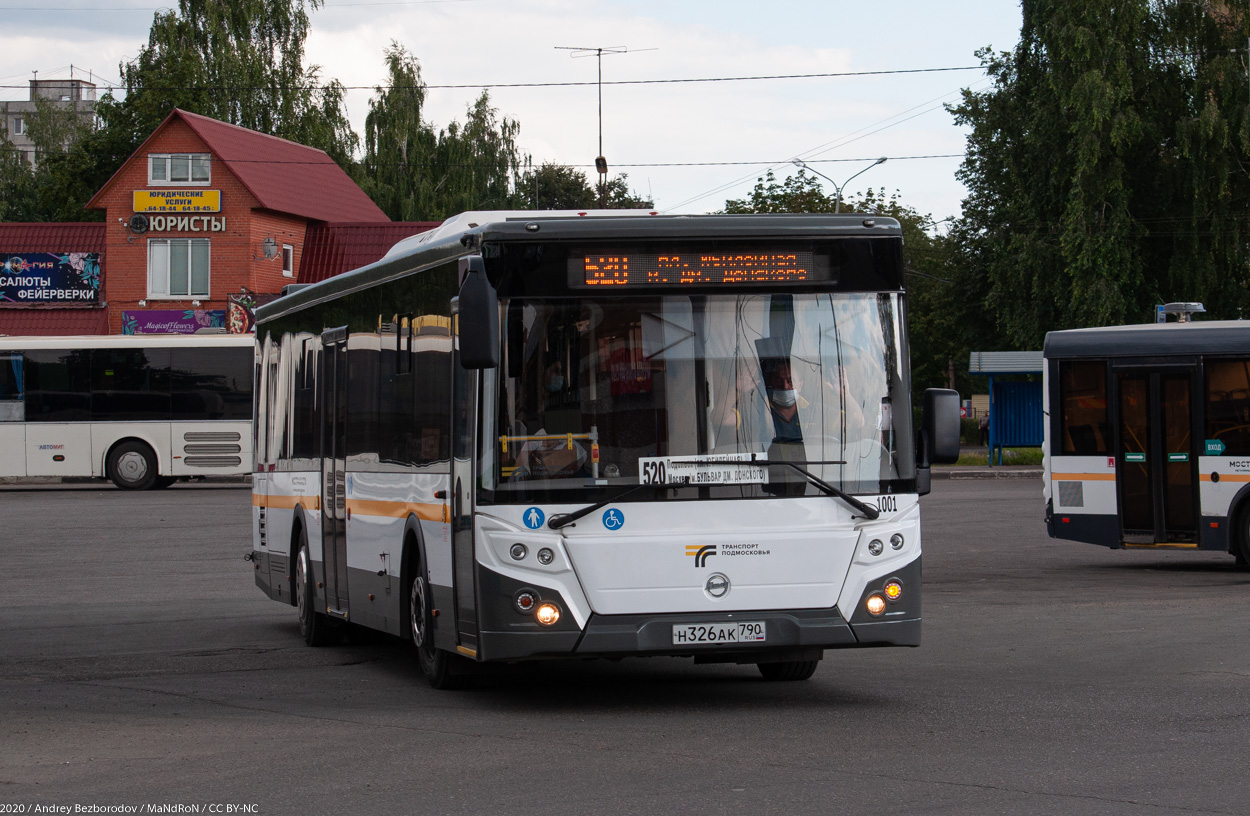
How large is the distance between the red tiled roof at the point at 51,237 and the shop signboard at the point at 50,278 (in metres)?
0.92

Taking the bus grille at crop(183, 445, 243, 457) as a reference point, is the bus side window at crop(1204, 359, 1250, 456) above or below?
above

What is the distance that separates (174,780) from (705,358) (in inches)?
143

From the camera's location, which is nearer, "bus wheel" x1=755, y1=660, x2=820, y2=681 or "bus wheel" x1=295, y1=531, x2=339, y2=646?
"bus wheel" x1=755, y1=660, x2=820, y2=681

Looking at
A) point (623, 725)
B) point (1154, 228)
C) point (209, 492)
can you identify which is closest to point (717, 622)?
point (623, 725)

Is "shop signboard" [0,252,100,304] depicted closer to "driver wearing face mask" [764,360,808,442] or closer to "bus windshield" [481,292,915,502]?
"bus windshield" [481,292,915,502]

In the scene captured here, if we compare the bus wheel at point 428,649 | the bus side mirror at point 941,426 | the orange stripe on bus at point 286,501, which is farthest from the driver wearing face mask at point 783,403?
the orange stripe on bus at point 286,501

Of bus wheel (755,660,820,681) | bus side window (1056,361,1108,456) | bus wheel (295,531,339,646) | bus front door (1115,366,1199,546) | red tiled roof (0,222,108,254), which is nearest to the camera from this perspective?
bus wheel (755,660,820,681)

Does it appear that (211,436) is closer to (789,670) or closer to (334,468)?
(334,468)

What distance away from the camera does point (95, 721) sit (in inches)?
369

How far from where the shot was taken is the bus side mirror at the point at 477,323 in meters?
8.71

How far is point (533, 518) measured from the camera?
909 cm

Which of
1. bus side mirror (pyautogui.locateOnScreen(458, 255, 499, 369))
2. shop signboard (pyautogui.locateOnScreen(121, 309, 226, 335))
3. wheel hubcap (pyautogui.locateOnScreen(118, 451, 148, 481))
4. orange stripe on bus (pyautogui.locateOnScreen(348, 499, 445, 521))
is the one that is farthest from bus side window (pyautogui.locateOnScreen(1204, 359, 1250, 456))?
shop signboard (pyautogui.locateOnScreen(121, 309, 226, 335))

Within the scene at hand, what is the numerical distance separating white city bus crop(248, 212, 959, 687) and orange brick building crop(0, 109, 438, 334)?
4523 cm

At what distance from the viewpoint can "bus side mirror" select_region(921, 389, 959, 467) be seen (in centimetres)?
975
